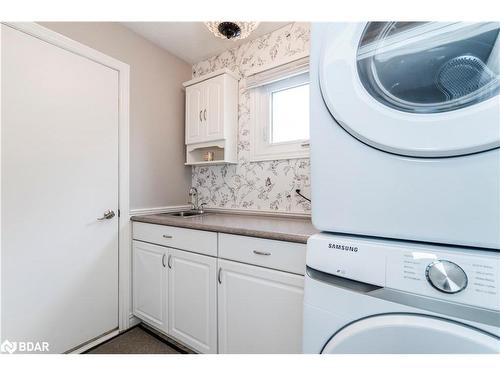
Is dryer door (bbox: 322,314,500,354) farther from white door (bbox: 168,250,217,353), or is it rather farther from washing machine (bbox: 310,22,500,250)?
white door (bbox: 168,250,217,353)

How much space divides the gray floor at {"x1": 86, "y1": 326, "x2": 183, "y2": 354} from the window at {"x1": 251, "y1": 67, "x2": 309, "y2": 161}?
1.51 m

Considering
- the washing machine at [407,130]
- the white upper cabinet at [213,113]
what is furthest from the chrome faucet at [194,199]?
the washing machine at [407,130]

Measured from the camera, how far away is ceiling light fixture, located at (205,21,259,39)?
1338mm

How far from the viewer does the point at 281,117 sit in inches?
74.3

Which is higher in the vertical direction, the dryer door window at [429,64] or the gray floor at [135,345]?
the dryer door window at [429,64]

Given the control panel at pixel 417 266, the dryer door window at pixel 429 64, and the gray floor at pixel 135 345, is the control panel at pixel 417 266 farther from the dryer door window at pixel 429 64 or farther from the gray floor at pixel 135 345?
the gray floor at pixel 135 345

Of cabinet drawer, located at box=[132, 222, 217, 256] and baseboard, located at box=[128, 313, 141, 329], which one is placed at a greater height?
cabinet drawer, located at box=[132, 222, 217, 256]

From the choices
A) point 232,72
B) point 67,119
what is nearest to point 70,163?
point 67,119

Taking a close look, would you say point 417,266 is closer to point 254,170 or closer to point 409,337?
point 409,337

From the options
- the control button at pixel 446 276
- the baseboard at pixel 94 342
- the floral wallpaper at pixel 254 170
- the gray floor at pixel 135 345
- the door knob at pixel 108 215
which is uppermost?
the floral wallpaper at pixel 254 170

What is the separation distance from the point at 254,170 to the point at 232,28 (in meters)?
0.99

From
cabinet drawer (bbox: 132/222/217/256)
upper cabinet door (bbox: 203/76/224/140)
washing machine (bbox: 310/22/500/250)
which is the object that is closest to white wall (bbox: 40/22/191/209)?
cabinet drawer (bbox: 132/222/217/256)

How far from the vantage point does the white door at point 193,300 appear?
131cm

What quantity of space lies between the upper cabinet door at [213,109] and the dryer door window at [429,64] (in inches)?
56.0
